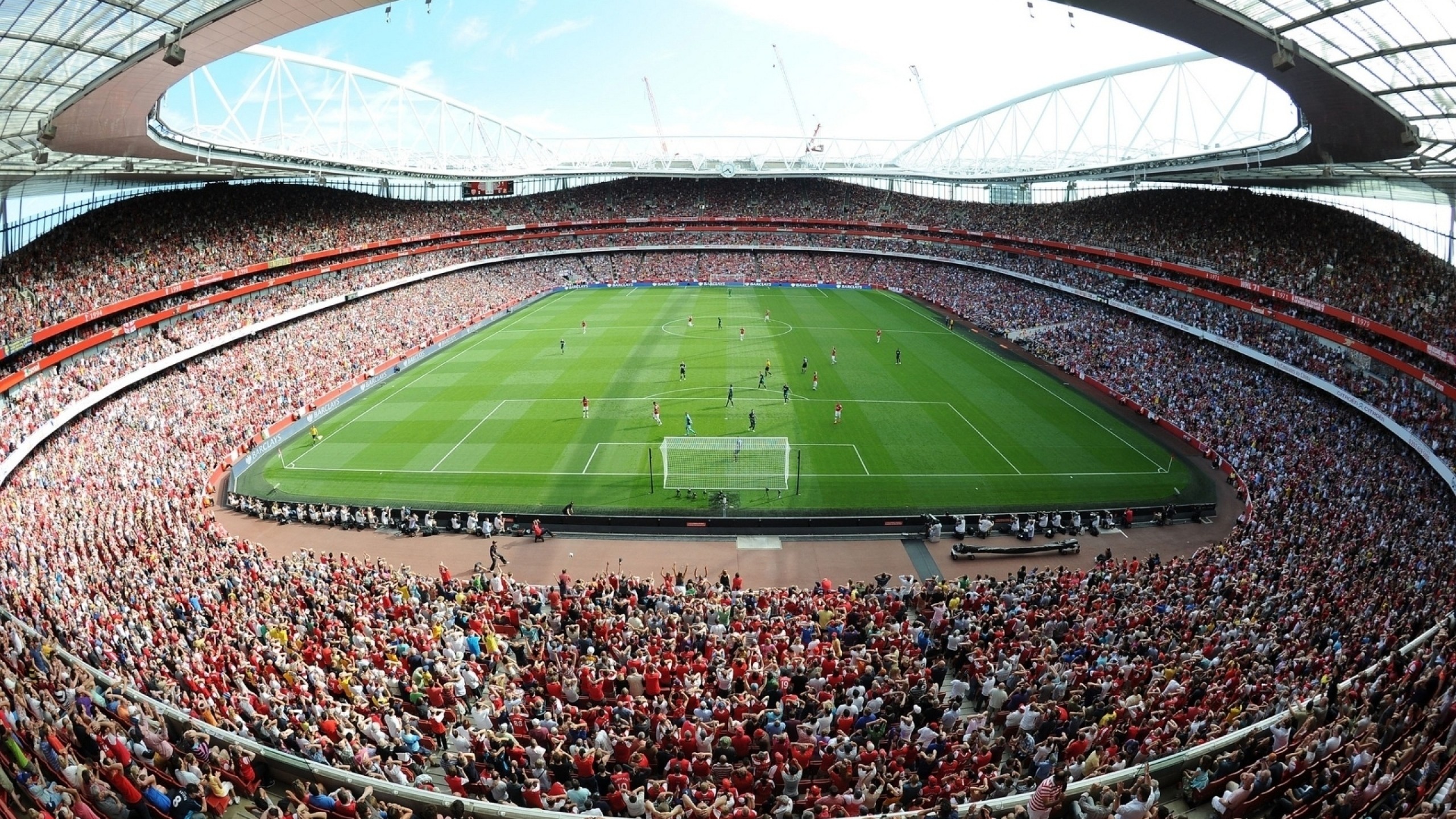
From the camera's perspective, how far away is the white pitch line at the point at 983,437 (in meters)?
32.9

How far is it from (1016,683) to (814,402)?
27.2 meters

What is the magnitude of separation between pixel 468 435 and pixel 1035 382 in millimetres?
30049

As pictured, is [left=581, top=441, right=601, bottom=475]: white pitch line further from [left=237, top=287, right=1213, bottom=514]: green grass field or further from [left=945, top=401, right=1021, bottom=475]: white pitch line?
[left=945, top=401, right=1021, bottom=475]: white pitch line

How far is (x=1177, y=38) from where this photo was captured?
21.2 m

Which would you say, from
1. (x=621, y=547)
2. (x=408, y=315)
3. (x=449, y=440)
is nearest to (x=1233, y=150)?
(x=621, y=547)

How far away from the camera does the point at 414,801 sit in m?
10.5

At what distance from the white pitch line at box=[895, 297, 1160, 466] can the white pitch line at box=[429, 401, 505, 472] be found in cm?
2862

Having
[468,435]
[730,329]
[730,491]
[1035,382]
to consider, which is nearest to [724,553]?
[730,491]

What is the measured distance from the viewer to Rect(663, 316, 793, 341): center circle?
5706 cm

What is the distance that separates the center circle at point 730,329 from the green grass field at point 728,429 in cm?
28

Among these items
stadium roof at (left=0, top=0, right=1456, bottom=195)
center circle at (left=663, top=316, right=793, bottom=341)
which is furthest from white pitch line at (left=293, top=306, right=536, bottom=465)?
stadium roof at (left=0, top=0, right=1456, bottom=195)

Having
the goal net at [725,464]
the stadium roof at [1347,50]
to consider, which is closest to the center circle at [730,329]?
the goal net at [725,464]

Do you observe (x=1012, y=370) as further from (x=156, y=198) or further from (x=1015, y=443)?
(x=156, y=198)

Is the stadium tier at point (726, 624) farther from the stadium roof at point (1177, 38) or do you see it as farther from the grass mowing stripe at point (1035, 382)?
the stadium roof at point (1177, 38)
